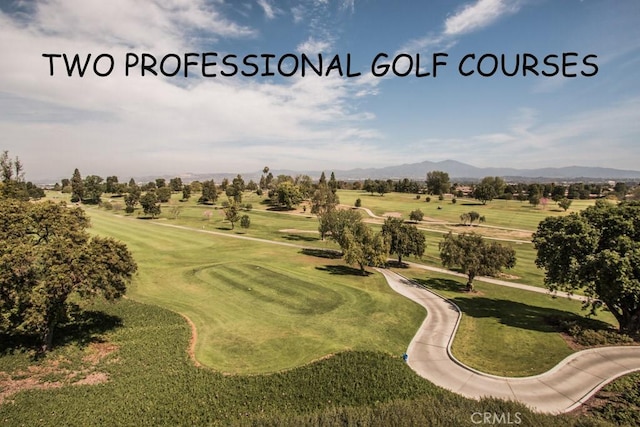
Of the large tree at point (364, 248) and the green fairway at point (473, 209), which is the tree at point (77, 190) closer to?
the green fairway at point (473, 209)

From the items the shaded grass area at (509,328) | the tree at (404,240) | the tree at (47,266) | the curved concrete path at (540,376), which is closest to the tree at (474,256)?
the shaded grass area at (509,328)

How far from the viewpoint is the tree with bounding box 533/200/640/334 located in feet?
89.1

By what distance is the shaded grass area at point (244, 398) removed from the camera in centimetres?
1688

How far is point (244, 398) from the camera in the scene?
74.6 ft

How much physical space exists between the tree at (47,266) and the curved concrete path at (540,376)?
84.5 feet

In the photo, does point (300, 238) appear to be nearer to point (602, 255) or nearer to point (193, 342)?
point (193, 342)

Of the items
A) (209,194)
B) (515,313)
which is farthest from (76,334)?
(209,194)

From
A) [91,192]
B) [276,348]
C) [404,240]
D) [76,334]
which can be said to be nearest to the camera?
[276,348]

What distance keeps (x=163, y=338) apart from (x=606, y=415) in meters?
32.8

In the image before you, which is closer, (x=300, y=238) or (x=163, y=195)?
(x=300, y=238)

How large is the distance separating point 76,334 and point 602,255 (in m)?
45.7

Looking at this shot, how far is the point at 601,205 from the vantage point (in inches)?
1300

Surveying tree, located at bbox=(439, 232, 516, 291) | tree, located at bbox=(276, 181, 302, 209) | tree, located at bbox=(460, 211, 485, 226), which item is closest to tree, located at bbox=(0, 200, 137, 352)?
tree, located at bbox=(439, 232, 516, 291)

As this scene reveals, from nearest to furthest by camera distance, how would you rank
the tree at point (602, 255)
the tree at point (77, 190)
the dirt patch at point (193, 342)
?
the tree at point (602, 255) < the dirt patch at point (193, 342) < the tree at point (77, 190)
